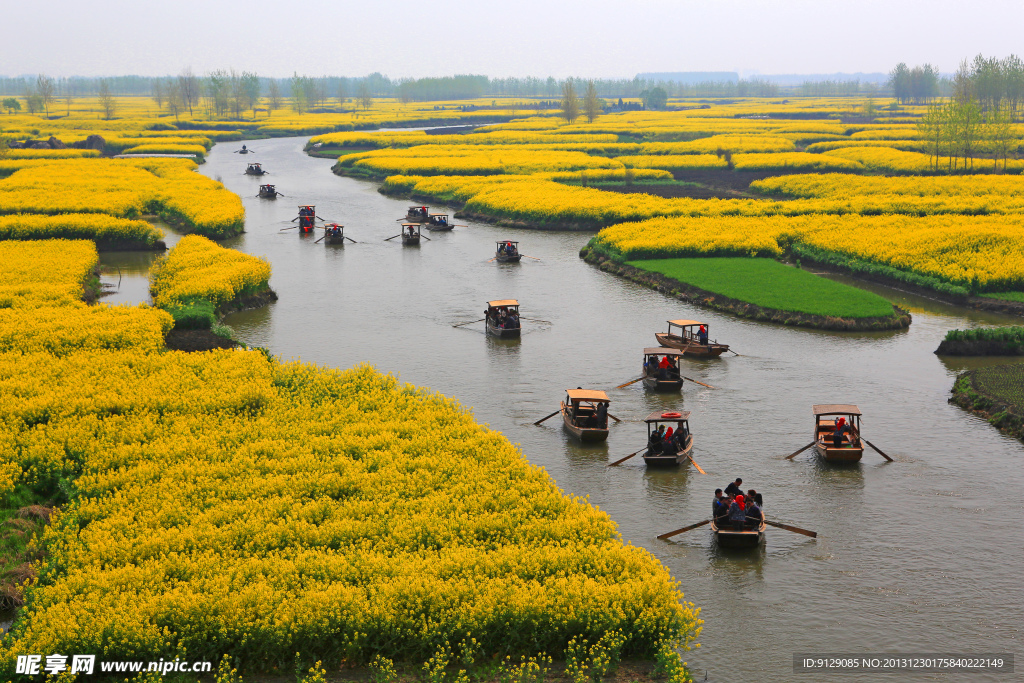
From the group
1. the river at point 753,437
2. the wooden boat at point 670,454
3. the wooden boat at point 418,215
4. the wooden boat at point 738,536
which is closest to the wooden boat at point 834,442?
the river at point 753,437

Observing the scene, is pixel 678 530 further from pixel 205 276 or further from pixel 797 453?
pixel 205 276

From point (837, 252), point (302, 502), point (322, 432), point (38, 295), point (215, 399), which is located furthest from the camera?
point (837, 252)

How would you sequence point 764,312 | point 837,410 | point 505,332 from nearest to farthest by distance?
point 837,410
point 505,332
point 764,312

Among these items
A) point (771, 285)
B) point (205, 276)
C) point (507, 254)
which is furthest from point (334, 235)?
point (771, 285)

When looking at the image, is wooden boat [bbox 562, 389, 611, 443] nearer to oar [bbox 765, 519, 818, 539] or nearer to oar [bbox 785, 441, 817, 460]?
oar [bbox 785, 441, 817, 460]

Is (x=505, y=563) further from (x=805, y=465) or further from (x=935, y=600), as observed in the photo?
(x=805, y=465)

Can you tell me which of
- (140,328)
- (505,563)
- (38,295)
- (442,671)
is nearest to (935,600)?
(505,563)

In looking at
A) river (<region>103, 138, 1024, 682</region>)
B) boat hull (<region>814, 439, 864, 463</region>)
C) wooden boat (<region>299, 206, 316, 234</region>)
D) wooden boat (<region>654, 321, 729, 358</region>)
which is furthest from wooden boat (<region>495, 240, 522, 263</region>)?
boat hull (<region>814, 439, 864, 463</region>)
